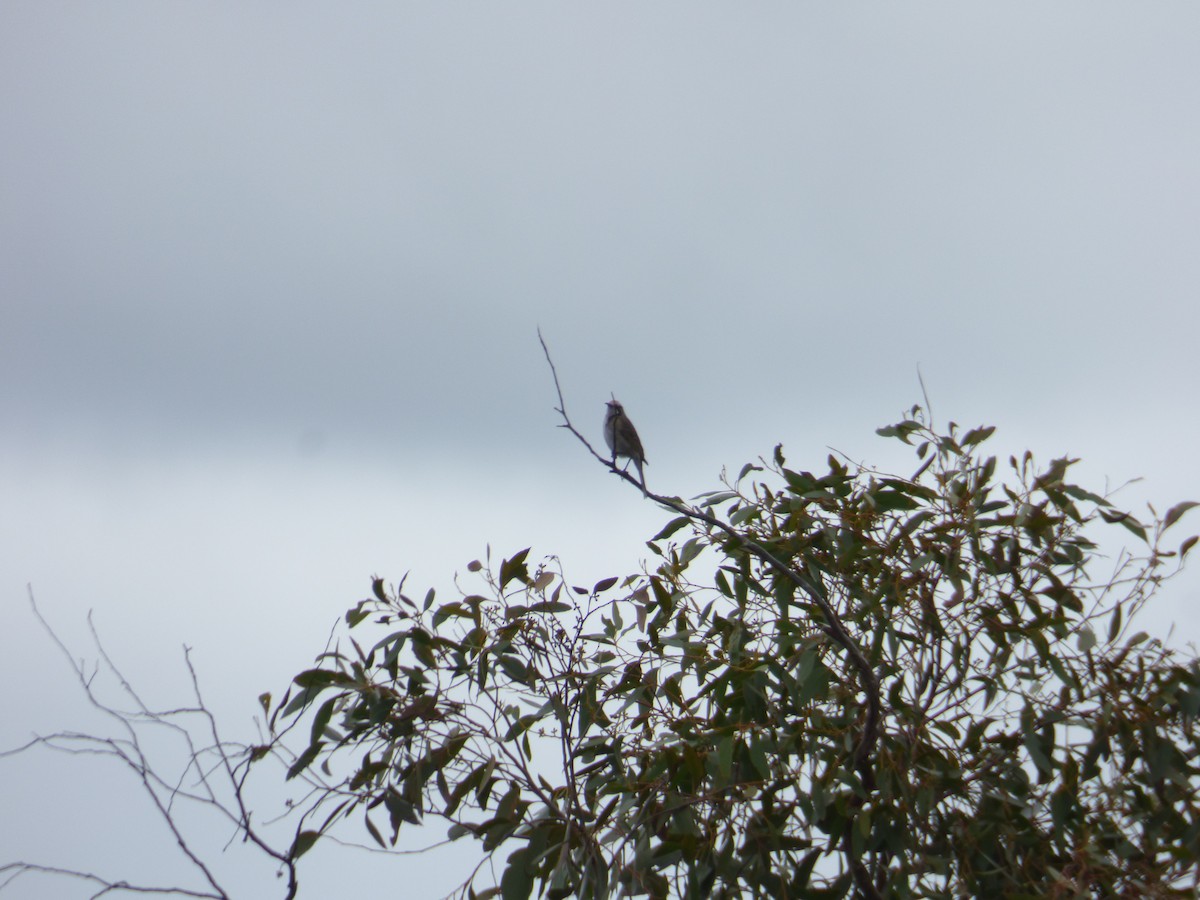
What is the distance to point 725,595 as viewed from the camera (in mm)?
4055

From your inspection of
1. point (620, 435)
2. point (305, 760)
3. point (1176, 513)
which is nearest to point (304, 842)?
point (305, 760)

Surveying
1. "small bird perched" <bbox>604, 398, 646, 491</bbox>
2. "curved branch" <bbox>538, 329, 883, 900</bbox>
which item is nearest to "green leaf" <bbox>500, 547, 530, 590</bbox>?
"curved branch" <bbox>538, 329, 883, 900</bbox>

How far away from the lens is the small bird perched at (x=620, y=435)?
9.62 m

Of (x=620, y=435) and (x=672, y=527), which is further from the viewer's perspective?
(x=620, y=435)

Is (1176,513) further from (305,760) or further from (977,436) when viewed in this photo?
(305,760)

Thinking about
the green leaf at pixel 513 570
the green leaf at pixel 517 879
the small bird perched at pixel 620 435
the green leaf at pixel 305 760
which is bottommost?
the green leaf at pixel 517 879

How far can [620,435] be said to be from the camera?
31.6ft

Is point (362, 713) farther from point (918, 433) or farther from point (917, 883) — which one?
point (918, 433)

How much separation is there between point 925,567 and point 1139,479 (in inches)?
29.0

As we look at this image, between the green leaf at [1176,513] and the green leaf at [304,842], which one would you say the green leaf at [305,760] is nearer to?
the green leaf at [304,842]

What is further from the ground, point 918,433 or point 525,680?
point 918,433

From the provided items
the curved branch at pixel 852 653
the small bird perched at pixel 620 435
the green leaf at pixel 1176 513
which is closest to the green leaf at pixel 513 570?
the curved branch at pixel 852 653

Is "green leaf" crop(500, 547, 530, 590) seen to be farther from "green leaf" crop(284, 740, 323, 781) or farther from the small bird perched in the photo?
the small bird perched

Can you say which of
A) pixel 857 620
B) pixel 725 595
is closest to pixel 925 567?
pixel 857 620
